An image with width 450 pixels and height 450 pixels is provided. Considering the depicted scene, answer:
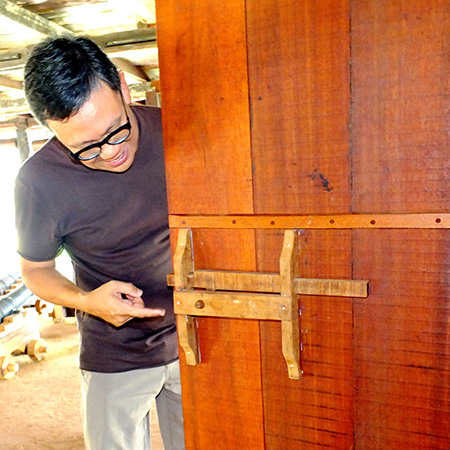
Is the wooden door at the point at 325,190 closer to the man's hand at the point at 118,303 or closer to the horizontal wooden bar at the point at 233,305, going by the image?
the horizontal wooden bar at the point at 233,305

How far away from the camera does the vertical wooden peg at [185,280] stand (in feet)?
3.70

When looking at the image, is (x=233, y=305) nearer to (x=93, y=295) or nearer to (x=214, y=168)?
(x=214, y=168)

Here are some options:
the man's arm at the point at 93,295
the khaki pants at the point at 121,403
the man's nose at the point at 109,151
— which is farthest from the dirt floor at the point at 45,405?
the man's nose at the point at 109,151

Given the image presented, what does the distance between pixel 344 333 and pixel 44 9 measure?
8.27 ft

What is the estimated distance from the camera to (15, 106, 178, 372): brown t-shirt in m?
1.49

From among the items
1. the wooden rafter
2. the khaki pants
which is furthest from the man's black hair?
the wooden rafter

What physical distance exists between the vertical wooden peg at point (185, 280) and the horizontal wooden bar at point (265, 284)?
0.02 meters

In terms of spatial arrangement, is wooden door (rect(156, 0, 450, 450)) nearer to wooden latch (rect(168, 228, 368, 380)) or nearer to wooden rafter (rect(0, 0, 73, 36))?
wooden latch (rect(168, 228, 368, 380))

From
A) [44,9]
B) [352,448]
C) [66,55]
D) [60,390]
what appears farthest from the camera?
[60,390]

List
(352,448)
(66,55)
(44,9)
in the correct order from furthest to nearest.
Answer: (44,9), (66,55), (352,448)

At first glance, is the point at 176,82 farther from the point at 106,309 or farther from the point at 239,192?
the point at 106,309

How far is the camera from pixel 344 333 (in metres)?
1.04

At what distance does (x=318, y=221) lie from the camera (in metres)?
1.02

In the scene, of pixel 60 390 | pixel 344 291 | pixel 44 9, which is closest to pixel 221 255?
pixel 344 291
